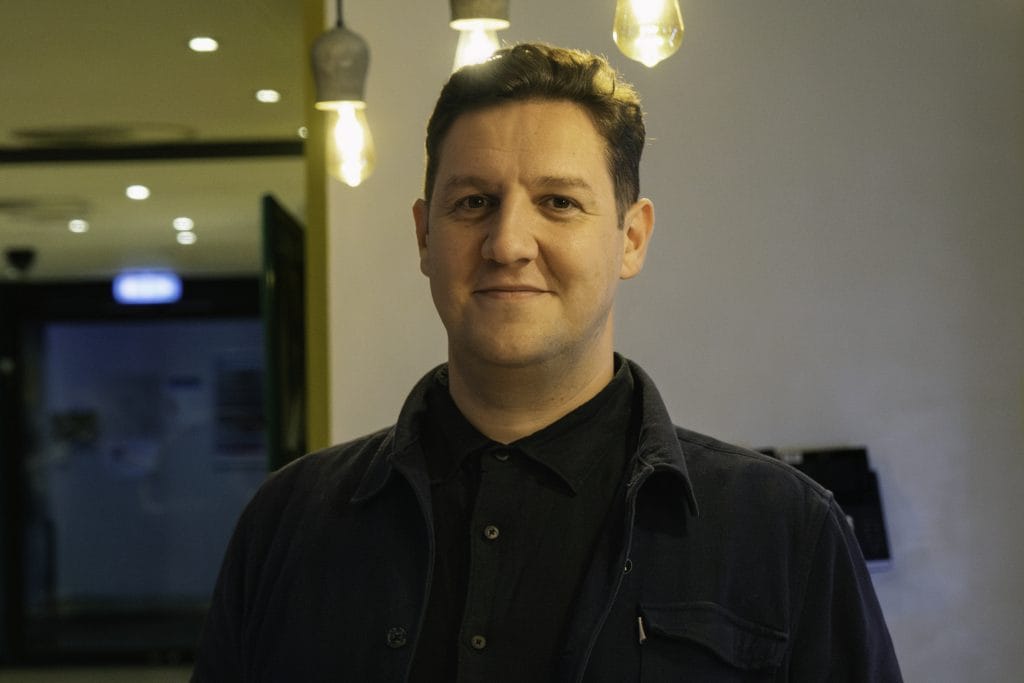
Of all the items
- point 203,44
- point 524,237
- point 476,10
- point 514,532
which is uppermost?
point 203,44

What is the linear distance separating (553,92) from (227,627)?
66 centimetres

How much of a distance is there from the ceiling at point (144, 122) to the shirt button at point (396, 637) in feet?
11.4

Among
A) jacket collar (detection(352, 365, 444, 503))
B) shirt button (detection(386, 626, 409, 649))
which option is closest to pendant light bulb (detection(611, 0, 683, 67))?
jacket collar (detection(352, 365, 444, 503))

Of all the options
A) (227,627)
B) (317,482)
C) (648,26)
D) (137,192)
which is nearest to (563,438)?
(317,482)

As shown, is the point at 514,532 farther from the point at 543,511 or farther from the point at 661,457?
the point at 661,457

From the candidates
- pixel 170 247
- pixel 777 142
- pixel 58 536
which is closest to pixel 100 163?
pixel 170 247

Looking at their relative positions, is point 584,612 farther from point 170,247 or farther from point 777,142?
point 170,247

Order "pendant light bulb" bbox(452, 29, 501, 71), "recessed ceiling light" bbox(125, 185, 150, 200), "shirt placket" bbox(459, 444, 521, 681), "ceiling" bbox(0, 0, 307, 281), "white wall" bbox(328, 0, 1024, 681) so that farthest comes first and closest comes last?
1. "recessed ceiling light" bbox(125, 185, 150, 200)
2. "ceiling" bbox(0, 0, 307, 281)
3. "white wall" bbox(328, 0, 1024, 681)
4. "pendant light bulb" bbox(452, 29, 501, 71)
5. "shirt placket" bbox(459, 444, 521, 681)

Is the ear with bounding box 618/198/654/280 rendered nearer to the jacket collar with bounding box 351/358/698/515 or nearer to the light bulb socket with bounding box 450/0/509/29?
the jacket collar with bounding box 351/358/698/515

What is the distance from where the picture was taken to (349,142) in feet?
8.77

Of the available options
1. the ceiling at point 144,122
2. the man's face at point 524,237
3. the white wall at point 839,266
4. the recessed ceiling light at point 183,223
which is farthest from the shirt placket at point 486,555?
the recessed ceiling light at point 183,223

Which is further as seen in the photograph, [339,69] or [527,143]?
[339,69]

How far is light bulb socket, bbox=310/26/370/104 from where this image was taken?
8.49 ft

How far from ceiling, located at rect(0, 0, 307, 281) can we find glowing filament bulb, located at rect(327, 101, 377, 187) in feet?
6.28
